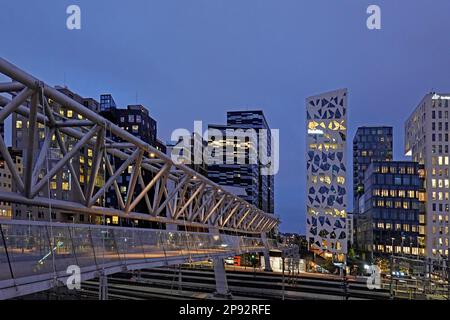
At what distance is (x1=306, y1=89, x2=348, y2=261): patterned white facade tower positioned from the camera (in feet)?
205

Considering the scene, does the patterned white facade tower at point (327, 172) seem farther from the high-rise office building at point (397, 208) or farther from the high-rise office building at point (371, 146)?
the high-rise office building at point (371, 146)

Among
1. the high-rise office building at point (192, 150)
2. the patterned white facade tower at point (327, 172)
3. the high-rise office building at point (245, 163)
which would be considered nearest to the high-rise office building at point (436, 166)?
the patterned white facade tower at point (327, 172)

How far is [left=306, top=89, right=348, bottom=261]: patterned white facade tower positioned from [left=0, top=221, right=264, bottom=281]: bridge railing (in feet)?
156

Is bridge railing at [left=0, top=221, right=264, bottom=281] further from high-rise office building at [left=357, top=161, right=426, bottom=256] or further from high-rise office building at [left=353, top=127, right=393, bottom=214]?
high-rise office building at [left=353, top=127, right=393, bottom=214]

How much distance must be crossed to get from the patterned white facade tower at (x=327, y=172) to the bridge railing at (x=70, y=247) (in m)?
47.4

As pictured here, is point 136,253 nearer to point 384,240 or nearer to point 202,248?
point 202,248

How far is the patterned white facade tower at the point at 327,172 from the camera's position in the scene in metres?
62.6

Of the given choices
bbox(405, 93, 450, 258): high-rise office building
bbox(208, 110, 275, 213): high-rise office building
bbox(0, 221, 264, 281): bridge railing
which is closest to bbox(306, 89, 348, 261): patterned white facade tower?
bbox(405, 93, 450, 258): high-rise office building

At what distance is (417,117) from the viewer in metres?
91.1

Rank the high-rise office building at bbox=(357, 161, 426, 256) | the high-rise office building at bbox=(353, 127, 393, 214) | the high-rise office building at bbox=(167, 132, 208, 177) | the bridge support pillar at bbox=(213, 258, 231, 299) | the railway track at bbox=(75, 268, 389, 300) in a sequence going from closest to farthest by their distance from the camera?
the bridge support pillar at bbox=(213, 258, 231, 299) → the railway track at bbox=(75, 268, 389, 300) → the high-rise office building at bbox=(357, 161, 426, 256) → the high-rise office building at bbox=(167, 132, 208, 177) → the high-rise office building at bbox=(353, 127, 393, 214)

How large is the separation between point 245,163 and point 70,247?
434ft

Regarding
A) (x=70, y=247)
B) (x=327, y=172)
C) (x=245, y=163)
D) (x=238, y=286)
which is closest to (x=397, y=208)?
(x=327, y=172)
